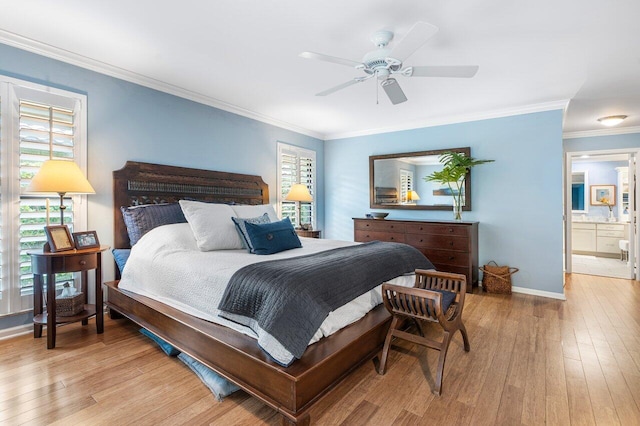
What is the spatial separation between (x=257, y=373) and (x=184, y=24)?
2.43 meters

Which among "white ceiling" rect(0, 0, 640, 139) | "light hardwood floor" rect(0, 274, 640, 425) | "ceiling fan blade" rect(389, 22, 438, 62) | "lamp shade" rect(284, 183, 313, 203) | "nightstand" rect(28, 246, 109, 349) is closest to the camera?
"light hardwood floor" rect(0, 274, 640, 425)

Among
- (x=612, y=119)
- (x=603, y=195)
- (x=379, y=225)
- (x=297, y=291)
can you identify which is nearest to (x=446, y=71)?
→ (x=297, y=291)

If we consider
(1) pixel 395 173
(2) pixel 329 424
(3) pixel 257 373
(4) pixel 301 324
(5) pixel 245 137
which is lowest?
(2) pixel 329 424

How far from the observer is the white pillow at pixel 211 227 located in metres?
2.87

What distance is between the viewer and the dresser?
13.7 ft

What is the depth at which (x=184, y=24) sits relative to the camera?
93.4 inches

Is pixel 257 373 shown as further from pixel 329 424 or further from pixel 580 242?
pixel 580 242

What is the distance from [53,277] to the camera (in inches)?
96.7

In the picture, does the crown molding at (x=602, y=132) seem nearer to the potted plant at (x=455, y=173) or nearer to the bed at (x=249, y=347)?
the potted plant at (x=455, y=173)

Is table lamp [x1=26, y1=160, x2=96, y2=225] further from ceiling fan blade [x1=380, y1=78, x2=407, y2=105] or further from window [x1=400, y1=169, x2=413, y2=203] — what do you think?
window [x1=400, y1=169, x2=413, y2=203]

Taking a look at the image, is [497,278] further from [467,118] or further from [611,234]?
[611,234]

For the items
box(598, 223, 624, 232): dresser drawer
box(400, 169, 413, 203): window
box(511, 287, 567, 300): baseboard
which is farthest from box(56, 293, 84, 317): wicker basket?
box(598, 223, 624, 232): dresser drawer

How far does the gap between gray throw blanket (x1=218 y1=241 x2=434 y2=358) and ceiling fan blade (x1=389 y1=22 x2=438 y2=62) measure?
4.89 feet

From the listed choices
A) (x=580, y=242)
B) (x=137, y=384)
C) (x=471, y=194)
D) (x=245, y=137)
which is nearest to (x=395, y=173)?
(x=471, y=194)
